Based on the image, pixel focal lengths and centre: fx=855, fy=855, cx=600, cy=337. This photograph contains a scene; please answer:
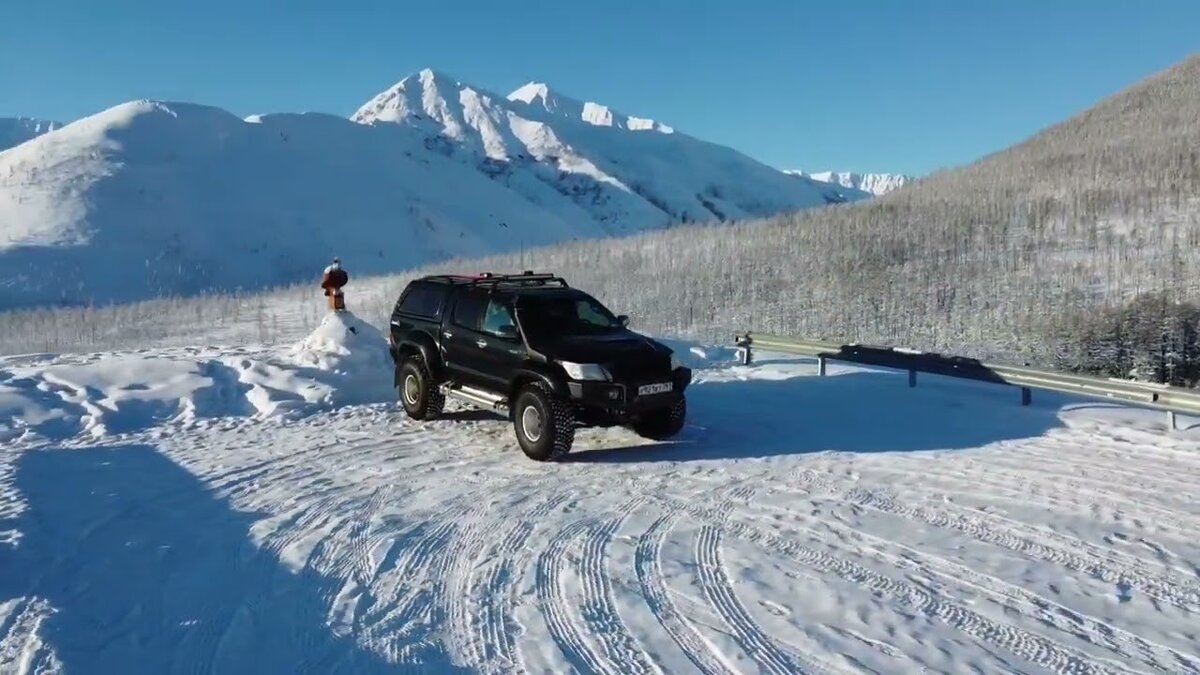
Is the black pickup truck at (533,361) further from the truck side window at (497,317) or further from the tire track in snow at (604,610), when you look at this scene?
the tire track in snow at (604,610)

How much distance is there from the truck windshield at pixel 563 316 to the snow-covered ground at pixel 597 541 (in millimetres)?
1407

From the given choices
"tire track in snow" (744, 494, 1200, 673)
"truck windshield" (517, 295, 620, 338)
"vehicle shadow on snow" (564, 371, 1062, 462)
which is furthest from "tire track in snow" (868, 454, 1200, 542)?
"truck windshield" (517, 295, 620, 338)

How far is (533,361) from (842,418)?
428 centimetres

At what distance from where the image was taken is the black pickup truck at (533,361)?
9492 mm

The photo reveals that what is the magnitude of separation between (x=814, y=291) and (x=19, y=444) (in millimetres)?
27614

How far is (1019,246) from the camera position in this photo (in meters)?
38.6

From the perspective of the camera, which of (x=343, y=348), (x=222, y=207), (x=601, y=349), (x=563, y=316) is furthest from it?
(x=222, y=207)

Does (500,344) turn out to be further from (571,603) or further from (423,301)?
(571,603)

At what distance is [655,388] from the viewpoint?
9.64m

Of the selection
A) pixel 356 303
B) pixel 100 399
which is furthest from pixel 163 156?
pixel 100 399

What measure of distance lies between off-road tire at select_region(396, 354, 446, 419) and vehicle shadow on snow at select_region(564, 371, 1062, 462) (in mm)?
2589

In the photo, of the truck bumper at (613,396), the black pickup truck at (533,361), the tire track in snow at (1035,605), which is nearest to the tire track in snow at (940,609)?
the tire track in snow at (1035,605)

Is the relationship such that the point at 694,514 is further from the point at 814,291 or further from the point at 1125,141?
the point at 1125,141

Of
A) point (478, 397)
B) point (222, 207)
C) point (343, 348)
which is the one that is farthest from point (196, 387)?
point (222, 207)
